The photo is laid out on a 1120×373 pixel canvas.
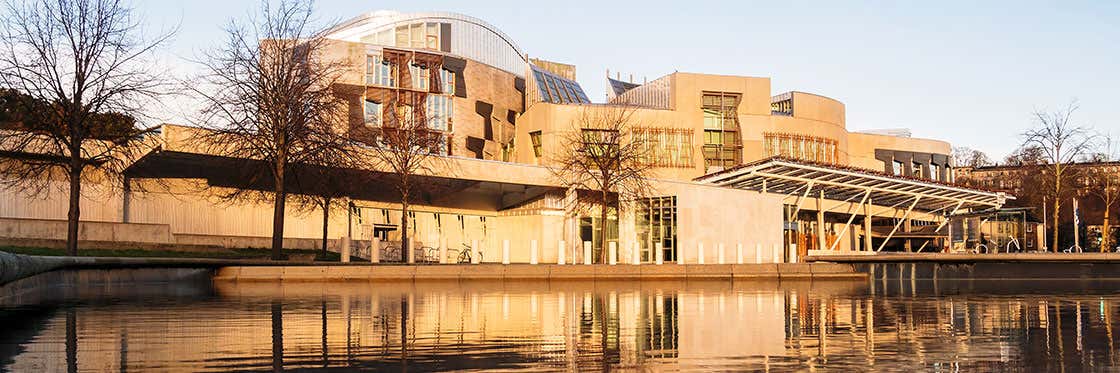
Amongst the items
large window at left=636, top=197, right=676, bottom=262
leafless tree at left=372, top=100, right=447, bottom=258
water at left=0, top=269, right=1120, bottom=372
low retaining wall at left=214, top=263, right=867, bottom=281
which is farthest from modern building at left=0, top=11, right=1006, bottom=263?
water at left=0, top=269, right=1120, bottom=372

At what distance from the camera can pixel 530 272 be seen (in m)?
33.3

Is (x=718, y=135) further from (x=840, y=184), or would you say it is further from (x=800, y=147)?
(x=840, y=184)

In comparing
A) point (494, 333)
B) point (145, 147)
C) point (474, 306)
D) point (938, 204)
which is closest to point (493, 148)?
point (938, 204)

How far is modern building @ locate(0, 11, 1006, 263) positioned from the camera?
49625 millimetres

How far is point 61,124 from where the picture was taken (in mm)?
33562

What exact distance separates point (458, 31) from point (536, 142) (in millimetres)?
16079

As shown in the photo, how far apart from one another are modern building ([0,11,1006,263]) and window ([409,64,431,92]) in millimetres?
105

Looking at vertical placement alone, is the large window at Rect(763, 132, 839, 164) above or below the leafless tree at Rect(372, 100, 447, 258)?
above

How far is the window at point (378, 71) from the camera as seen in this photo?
234 ft

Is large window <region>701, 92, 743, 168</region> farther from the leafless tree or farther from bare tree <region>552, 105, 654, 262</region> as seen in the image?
the leafless tree

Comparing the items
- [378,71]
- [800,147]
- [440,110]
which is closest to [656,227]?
[440,110]

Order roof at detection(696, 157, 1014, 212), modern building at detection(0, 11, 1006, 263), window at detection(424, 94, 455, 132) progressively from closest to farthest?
modern building at detection(0, 11, 1006, 263), roof at detection(696, 157, 1014, 212), window at detection(424, 94, 455, 132)

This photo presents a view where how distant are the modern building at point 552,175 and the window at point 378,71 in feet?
0.36

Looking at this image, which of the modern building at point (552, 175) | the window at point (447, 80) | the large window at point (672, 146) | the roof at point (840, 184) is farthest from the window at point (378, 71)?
the roof at point (840, 184)
